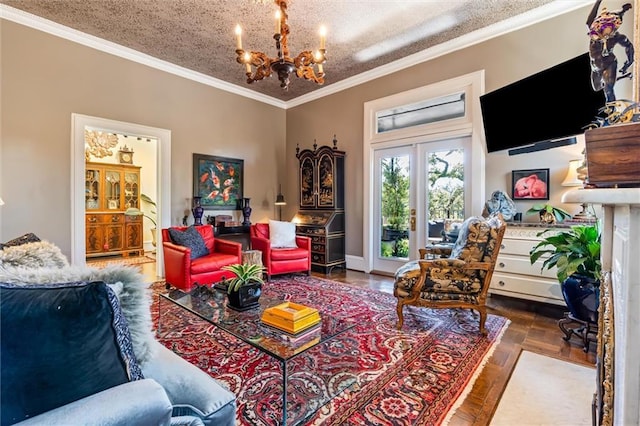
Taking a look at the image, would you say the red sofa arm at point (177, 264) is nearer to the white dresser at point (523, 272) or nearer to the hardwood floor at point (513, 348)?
the hardwood floor at point (513, 348)

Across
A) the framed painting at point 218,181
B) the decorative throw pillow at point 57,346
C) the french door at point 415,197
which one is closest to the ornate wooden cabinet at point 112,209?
the framed painting at point 218,181

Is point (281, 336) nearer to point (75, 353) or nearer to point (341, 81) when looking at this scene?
point (75, 353)

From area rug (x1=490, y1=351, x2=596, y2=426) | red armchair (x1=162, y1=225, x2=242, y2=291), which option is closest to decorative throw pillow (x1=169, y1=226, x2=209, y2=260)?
red armchair (x1=162, y1=225, x2=242, y2=291)

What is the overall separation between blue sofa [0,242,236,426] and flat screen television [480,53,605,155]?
330 centimetres

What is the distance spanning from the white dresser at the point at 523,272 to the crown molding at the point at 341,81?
2.45 meters

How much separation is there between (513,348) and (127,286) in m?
2.75

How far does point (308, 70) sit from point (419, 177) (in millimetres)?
2415

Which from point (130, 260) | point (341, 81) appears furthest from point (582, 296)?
point (130, 260)

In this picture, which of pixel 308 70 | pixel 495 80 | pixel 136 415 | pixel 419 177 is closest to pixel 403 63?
pixel 495 80

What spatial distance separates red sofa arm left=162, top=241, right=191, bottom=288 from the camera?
3.61 meters

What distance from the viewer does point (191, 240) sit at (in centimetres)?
399

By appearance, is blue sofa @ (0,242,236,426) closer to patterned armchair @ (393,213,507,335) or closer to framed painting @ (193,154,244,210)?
patterned armchair @ (393,213,507,335)

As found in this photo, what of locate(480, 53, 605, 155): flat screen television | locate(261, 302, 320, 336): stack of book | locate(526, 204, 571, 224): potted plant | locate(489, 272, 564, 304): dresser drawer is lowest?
locate(489, 272, 564, 304): dresser drawer

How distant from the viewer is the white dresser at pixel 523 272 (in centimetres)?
303
